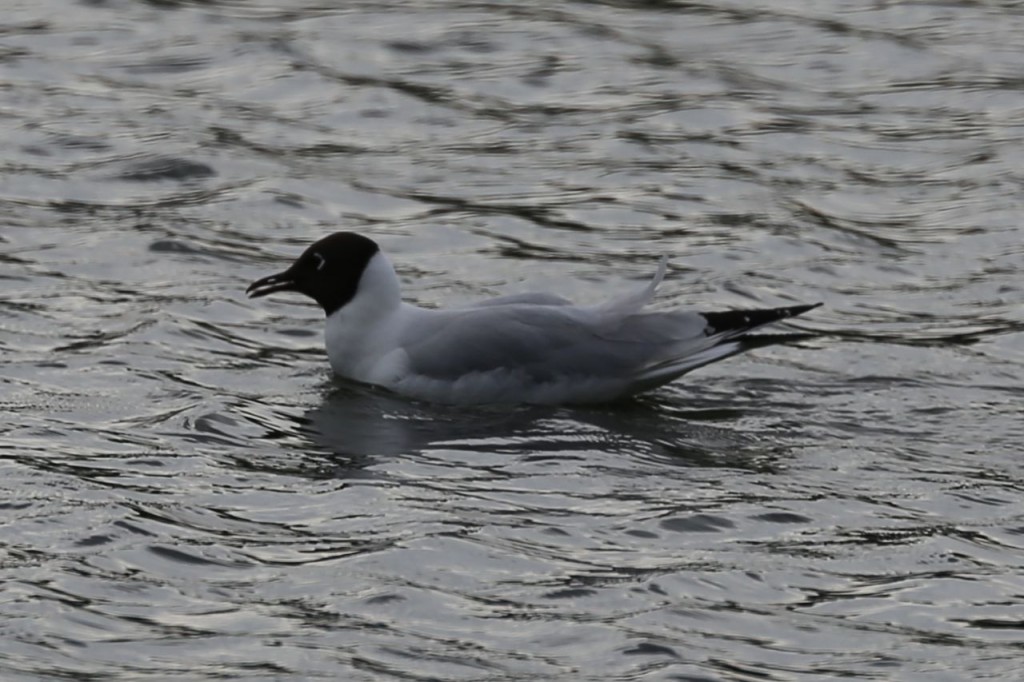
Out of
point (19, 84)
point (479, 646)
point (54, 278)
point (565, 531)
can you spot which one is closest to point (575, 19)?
point (19, 84)

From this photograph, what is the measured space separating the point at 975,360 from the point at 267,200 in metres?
4.69

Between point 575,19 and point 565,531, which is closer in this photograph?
point 565,531

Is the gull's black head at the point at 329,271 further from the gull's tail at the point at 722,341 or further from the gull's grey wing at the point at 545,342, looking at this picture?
the gull's tail at the point at 722,341

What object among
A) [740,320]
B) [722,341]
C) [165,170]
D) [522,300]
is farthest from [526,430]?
[165,170]

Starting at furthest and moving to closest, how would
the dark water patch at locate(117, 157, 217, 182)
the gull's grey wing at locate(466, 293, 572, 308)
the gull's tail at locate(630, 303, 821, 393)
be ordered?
the dark water patch at locate(117, 157, 217, 182) → the gull's grey wing at locate(466, 293, 572, 308) → the gull's tail at locate(630, 303, 821, 393)

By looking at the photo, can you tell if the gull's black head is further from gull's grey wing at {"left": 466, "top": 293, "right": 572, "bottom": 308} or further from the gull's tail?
the gull's tail

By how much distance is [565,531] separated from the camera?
8336 millimetres

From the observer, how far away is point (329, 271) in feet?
35.2

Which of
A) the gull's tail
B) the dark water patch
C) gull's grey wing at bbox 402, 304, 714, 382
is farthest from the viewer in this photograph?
the dark water patch

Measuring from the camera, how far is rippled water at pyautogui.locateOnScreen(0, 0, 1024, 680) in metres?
7.45

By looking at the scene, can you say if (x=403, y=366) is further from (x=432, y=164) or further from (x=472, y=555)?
(x=432, y=164)

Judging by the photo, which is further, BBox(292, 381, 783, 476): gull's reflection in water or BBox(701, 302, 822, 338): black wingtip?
BBox(701, 302, 822, 338): black wingtip

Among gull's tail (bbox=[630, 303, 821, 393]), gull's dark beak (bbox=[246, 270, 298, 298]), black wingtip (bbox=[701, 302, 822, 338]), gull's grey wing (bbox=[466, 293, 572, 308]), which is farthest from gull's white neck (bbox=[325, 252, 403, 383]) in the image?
black wingtip (bbox=[701, 302, 822, 338])

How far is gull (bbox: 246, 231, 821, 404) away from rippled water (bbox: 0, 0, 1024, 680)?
14 centimetres
